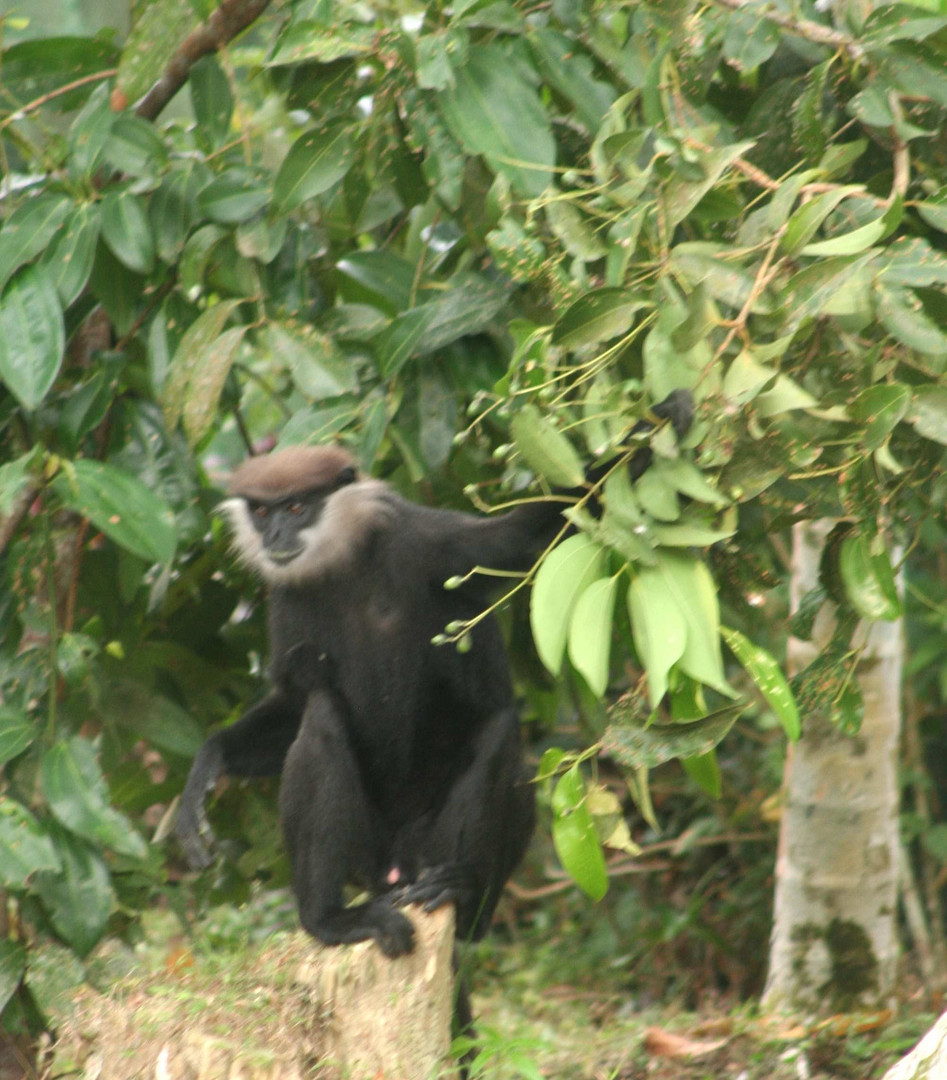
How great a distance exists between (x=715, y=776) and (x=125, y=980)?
5.48 feet

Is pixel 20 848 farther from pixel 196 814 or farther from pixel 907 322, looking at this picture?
pixel 907 322

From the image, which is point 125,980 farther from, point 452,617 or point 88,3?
point 88,3

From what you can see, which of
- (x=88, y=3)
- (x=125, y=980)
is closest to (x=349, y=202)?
(x=125, y=980)

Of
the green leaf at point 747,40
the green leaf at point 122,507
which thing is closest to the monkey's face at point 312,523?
the green leaf at point 122,507

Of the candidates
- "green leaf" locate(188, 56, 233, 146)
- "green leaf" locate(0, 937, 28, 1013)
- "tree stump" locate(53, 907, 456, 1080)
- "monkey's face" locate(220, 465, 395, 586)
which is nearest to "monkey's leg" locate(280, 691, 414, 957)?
"tree stump" locate(53, 907, 456, 1080)

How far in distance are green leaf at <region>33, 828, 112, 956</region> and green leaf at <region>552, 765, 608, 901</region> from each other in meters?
1.44

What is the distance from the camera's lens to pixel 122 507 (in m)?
3.27

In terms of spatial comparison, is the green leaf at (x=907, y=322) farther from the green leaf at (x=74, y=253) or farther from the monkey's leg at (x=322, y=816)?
the green leaf at (x=74, y=253)

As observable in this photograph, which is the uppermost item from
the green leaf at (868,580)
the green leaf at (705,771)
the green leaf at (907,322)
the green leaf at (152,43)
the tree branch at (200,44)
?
the green leaf at (152,43)

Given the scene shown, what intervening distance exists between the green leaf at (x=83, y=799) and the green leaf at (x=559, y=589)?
1450mm

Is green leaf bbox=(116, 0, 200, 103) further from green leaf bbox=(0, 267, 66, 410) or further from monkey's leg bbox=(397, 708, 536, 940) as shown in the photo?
monkey's leg bbox=(397, 708, 536, 940)

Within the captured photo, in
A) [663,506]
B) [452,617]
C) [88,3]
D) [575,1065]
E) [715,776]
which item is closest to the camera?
[663,506]

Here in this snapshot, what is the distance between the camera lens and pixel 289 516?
3.79m

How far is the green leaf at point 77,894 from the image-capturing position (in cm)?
342
